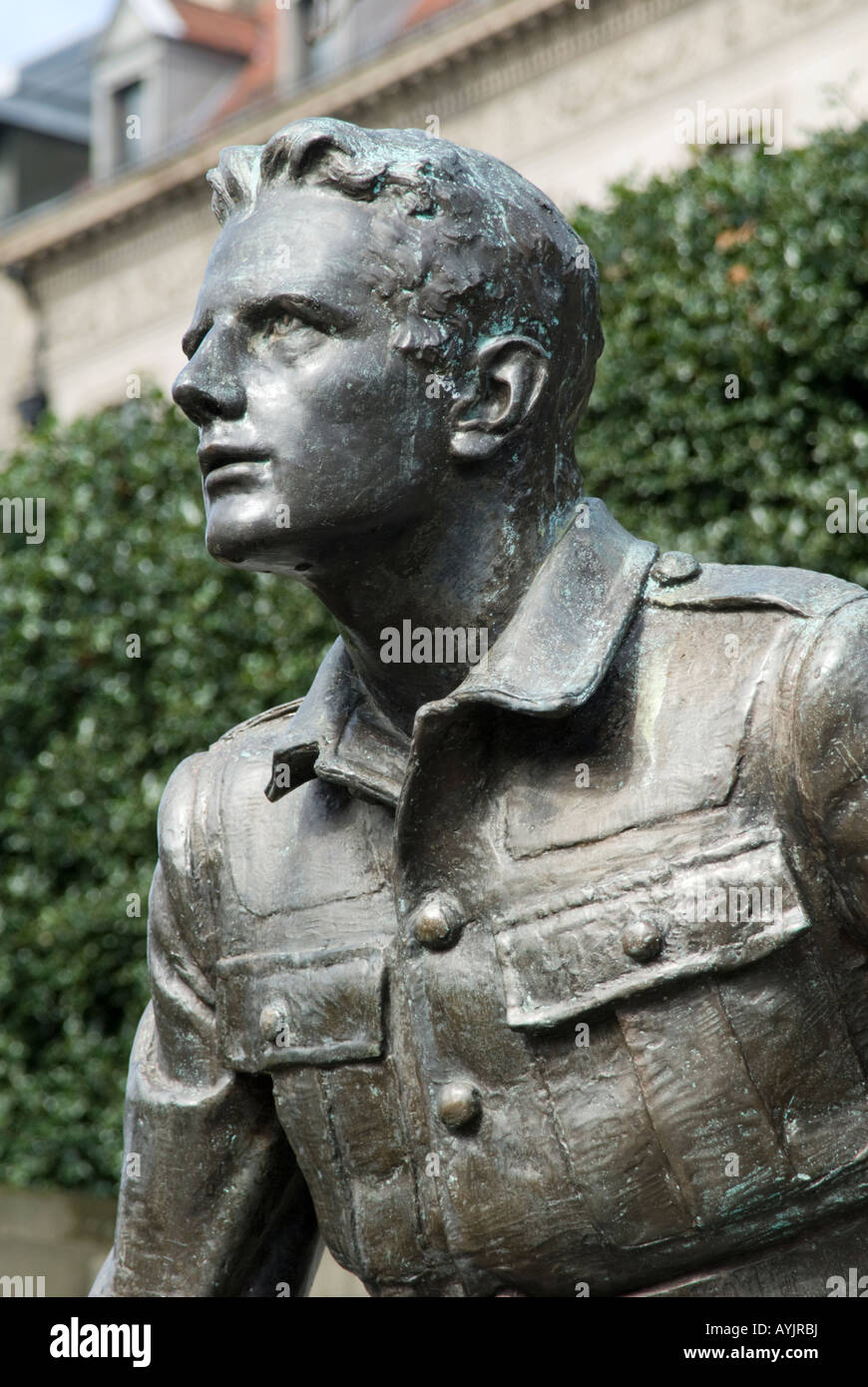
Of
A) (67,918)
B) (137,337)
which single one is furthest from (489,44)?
(67,918)

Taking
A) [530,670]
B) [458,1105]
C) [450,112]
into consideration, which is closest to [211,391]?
[530,670]

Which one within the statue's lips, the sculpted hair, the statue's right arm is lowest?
the statue's right arm

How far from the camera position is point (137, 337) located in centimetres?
2000

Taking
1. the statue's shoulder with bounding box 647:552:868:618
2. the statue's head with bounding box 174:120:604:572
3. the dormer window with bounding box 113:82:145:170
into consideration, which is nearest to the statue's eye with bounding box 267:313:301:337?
the statue's head with bounding box 174:120:604:572

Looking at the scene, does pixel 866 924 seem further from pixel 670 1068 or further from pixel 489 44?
pixel 489 44

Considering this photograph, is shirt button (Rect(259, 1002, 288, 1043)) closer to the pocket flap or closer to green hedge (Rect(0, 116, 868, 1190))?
the pocket flap

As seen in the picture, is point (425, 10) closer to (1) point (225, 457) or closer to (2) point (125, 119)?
(2) point (125, 119)

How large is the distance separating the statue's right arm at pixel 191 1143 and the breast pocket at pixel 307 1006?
0.29ft

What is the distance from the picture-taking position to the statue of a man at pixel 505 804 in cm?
241

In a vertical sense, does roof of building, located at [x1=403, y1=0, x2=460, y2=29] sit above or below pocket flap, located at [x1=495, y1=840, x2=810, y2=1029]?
above

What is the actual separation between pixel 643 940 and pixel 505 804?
27 centimetres

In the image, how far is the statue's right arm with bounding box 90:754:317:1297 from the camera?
9.11 ft

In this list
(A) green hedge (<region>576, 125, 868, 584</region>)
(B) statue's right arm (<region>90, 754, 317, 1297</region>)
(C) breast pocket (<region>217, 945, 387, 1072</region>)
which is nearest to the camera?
(C) breast pocket (<region>217, 945, 387, 1072</region>)

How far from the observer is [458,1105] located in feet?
8.20
